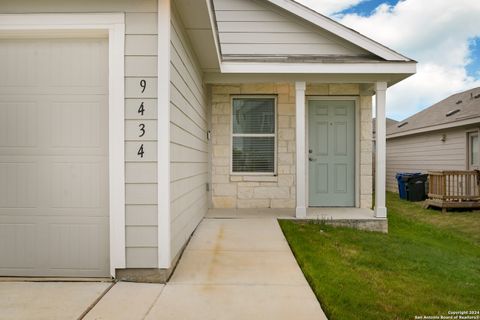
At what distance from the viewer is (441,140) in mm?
11828

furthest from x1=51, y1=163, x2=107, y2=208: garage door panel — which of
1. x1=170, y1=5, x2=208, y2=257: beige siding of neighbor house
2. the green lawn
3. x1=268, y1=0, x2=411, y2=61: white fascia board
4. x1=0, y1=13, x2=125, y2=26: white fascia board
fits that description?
x1=268, y1=0, x2=411, y2=61: white fascia board

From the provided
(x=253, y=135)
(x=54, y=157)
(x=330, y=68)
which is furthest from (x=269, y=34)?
(x=54, y=157)

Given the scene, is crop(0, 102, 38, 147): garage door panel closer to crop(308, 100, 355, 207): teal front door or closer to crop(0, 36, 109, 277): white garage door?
crop(0, 36, 109, 277): white garage door

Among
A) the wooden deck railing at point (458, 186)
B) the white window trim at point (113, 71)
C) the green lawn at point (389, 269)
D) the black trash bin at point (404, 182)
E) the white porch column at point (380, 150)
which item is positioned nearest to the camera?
the green lawn at point (389, 269)

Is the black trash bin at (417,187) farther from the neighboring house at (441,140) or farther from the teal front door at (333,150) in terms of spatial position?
the teal front door at (333,150)

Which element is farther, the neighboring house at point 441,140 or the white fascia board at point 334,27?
the neighboring house at point 441,140

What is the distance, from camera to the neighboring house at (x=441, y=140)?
1050 cm

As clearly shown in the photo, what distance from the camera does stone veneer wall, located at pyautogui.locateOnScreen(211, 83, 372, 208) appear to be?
6.78 m

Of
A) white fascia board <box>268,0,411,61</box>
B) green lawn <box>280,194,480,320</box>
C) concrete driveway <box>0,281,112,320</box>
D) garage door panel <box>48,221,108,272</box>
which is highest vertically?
white fascia board <box>268,0,411,61</box>

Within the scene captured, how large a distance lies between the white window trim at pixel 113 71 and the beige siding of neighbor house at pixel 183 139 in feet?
1.50

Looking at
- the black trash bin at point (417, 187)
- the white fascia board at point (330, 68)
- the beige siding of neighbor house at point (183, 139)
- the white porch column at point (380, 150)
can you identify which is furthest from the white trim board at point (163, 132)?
the black trash bin at point (417, 187)

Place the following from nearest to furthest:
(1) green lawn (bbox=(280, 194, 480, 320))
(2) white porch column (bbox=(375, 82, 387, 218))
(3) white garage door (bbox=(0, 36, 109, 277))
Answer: (1) green lawn (bbox=(280, 194, 480, 320)), (3) white garage door (bbox=(0, 36, 109, 277)), (2) white porch column (bbox=(375, 82, 387, 218))

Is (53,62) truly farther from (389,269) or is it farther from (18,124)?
(389,269)

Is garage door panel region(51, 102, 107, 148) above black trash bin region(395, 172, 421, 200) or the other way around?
above
